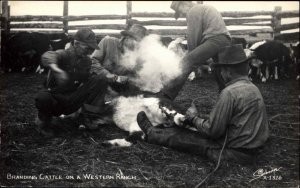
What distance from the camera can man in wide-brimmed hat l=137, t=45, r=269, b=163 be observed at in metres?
3.84

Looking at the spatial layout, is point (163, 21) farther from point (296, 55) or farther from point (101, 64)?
point (101, 64)

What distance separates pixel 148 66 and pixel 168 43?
4830 mm

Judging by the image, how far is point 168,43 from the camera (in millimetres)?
10719

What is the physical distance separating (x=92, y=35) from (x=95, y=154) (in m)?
A: 1.76

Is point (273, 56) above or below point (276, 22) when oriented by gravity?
below

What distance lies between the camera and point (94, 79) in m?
5.21

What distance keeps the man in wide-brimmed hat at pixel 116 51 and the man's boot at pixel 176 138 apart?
123 centimetres

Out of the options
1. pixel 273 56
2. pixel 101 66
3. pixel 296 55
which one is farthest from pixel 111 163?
pixel 296 55

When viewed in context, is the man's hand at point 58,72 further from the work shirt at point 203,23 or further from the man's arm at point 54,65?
the work shirt at point 203,23

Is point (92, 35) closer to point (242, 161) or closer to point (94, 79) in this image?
point (94, 79)

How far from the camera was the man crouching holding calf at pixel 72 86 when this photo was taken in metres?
4.65

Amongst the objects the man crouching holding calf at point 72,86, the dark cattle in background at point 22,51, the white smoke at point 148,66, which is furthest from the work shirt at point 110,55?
the dark cattle in background at point 22,51

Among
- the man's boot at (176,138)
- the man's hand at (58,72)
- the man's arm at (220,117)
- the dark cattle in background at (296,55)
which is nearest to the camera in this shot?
the man's arm at (220,117)

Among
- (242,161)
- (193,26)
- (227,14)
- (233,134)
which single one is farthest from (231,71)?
(227,14)
